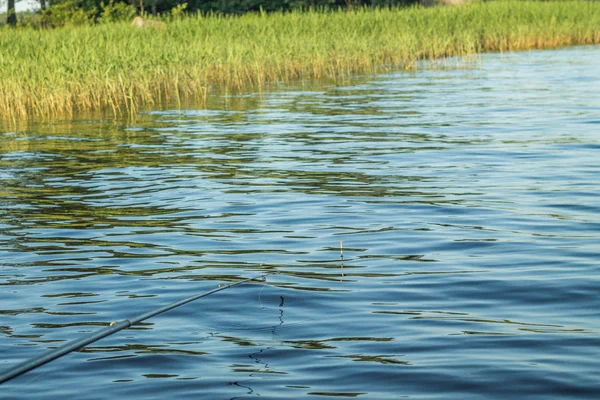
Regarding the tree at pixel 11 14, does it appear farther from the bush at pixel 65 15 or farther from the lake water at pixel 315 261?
the lake water at pixel 315 261

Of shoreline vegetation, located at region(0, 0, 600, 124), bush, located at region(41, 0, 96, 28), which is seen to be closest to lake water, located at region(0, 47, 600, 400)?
shoreline vegetation, located at region(0, 0, 600, 124)

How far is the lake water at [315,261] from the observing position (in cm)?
423

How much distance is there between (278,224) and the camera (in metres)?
7.74

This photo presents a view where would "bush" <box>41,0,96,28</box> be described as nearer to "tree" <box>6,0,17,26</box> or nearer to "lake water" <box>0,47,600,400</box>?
"tree" <box>6,0,17,26</box>

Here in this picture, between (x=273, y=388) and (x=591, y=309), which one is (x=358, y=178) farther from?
(x=273, y=388)

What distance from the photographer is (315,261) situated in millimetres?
6367

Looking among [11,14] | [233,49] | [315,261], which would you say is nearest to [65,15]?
[11,14]

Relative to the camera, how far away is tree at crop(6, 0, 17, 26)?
4110cm

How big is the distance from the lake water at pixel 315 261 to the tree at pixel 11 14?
2909 cm

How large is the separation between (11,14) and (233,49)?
24.3 meters

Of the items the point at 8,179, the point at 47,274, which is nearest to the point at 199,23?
the point at 8,179

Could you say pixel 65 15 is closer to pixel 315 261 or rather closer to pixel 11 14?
pixel 11 14

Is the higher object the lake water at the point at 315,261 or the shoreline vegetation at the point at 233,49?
the shoreline vegetation at the point at 233,49

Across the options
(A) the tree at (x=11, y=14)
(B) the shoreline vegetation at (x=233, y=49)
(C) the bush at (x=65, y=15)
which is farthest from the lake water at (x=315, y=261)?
(A) the tree at (x=11, y=14)
